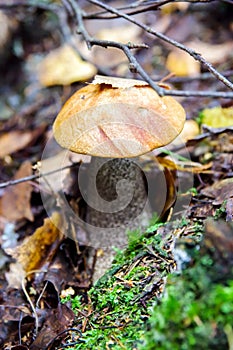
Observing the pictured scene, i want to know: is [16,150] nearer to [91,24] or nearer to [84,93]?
[84,93]

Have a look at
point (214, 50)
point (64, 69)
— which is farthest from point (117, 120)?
point (214, 50)

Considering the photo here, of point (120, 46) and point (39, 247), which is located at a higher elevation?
point (120, 46)

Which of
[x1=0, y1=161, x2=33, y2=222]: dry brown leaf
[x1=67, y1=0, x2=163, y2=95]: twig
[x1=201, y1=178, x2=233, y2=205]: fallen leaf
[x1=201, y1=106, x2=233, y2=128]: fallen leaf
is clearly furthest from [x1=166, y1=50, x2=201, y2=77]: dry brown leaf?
[x1=201, y1=178, x2=233, y2=205]: fallen leaf

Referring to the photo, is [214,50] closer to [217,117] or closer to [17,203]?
[217,117]

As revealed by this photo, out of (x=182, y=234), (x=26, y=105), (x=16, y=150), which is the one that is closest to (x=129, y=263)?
A: (x=182, y=234)

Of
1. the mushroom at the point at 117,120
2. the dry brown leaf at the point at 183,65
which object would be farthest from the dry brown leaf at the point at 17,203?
the dry brown leaf at the point at 183,65

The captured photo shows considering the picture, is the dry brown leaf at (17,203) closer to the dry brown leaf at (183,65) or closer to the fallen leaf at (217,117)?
the fallen leaf at (217,117)
